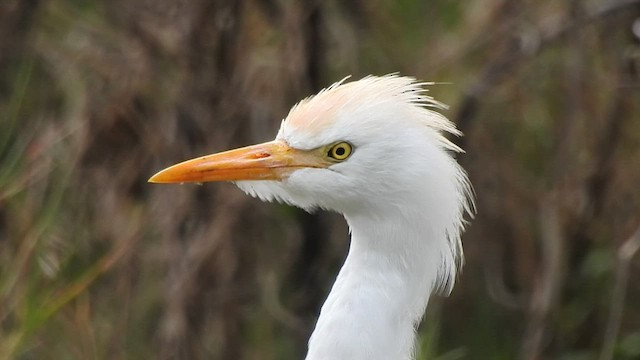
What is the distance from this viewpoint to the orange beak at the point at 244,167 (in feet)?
8.67

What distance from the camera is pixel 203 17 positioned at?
449cm

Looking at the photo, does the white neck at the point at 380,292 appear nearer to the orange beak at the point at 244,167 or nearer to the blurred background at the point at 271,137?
the orange beak at the point at 244,167

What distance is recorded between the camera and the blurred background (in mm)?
4648

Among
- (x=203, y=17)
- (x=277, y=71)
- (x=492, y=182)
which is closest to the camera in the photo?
(x=203, y=17)

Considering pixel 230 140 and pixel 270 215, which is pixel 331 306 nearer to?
pixel 230 140

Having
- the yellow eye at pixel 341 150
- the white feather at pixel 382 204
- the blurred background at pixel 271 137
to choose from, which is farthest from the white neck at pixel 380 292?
the blurred background at pixel 271 137

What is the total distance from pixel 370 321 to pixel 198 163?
525 mm

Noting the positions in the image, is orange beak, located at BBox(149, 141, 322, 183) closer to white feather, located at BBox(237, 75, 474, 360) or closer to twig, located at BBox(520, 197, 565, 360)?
white feather, located at BBox(237, 75, 474, 360)

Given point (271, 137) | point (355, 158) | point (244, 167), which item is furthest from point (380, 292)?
point (271, 137)

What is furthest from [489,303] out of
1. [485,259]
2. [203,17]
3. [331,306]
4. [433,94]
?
[331,306]

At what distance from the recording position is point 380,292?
259 centimetres

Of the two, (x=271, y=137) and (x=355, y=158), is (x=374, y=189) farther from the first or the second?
(x=271, y=137)

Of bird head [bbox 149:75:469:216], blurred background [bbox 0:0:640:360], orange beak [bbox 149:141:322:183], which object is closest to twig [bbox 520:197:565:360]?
blurred background [bbox 0:0:640:360]

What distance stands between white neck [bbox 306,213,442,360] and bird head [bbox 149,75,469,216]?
6 cm
